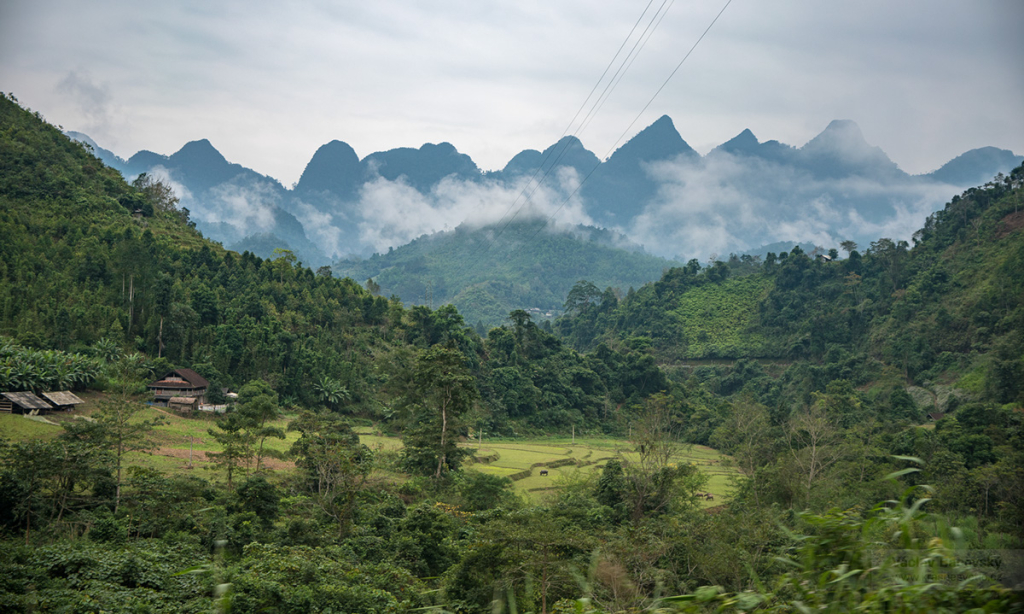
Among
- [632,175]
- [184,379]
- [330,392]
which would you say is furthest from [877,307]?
[632,175]

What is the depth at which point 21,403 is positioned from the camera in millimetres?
17625

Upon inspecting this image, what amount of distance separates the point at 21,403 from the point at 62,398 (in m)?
1.40

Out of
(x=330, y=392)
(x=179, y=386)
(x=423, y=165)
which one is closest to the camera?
(x=179, y=386)

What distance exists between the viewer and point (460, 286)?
93.1 m

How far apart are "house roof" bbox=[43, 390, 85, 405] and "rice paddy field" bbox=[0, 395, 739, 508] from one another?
1.29 ft

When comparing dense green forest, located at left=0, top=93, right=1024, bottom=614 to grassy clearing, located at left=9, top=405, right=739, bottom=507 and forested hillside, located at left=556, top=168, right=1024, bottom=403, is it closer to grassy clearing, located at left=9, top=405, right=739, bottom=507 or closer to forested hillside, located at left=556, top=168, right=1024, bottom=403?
forested hillside, located at left=556, top=168, right=1024, bottom=403

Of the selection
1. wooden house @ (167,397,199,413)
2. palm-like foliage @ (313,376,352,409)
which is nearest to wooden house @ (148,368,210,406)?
wooden house @ (167,397,199,413)

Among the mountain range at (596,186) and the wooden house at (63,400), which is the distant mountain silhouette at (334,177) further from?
the wooden house at (63,400)

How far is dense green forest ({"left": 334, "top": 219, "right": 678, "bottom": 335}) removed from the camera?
90750mm

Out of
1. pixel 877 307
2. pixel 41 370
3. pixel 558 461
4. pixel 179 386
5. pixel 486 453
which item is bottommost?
pixel 558 461

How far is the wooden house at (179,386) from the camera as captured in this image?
23.5 metres

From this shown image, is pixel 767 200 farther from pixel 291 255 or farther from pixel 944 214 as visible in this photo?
pixel 291 255

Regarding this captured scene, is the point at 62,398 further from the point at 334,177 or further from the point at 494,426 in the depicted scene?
the point at 334,177

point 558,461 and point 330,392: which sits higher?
point 330,392
